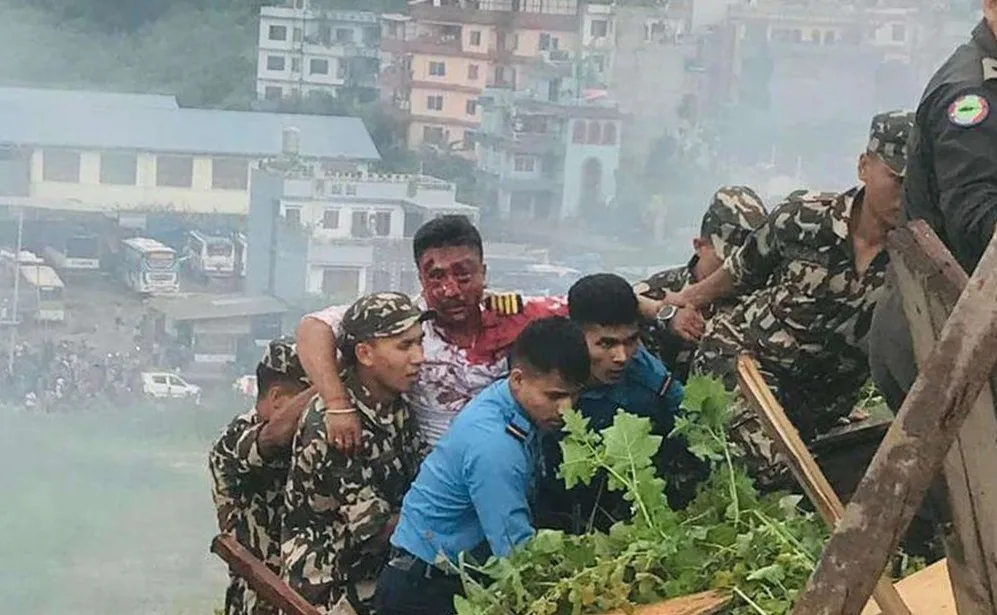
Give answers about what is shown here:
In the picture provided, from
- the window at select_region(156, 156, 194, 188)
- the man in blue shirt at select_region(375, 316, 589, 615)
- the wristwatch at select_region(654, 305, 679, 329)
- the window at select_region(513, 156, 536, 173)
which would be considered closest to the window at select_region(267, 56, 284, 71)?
the window at select_region(156, 156, 194, 188)

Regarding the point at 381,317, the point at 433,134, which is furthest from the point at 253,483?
the point at 433,134

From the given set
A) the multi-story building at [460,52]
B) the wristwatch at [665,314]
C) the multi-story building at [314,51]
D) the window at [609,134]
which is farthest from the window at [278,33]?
the wristwatch at [665,314]

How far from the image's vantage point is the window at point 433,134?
8781 mm

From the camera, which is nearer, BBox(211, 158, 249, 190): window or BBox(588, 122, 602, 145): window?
BBox(588, 122, 602, 145): window

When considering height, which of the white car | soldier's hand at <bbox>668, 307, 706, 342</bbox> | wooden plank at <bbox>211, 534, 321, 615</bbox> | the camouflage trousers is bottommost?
the white car

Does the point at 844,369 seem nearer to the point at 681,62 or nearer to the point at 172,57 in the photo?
the point at 681,62

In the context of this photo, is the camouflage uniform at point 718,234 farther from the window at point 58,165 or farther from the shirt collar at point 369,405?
the window at point 58,165

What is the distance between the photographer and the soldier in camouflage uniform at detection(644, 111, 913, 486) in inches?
144

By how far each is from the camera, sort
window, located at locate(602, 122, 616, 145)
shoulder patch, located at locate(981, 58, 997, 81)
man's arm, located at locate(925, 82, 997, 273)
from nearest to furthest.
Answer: man's arm, located at locate(925, 82, 997, 273) → shoulder patch, located at locate(981, 58, 997, 81) → window, located at locate(602, 122, 616, 145)

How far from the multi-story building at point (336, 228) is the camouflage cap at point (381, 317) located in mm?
3946

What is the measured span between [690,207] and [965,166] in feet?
19.4

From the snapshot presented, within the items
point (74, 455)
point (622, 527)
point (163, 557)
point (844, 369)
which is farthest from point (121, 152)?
point (622, 527)

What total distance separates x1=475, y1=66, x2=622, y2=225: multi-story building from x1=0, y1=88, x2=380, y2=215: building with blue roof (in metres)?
0.67

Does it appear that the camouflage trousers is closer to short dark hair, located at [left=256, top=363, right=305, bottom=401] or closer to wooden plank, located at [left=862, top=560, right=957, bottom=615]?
short dark hair, located at [left=256, top=363, right=305, bottom=401]
